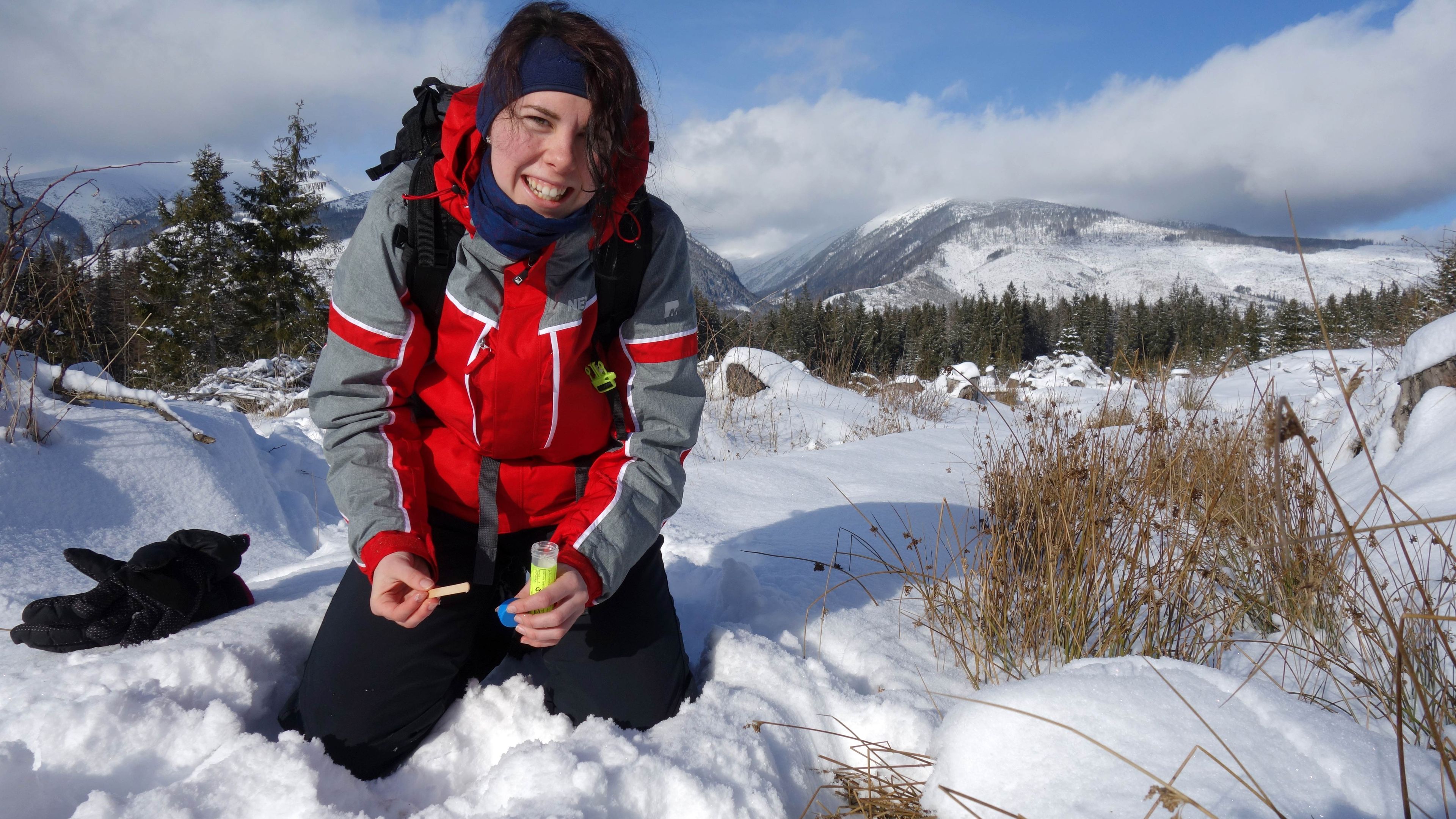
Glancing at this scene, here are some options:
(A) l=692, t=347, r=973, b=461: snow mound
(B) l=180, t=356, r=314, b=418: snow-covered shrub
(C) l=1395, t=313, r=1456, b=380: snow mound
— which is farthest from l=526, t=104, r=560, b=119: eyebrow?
(B) l=180, t=356, r=314, b=418: snow-covered shrub

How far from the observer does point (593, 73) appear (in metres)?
1.38

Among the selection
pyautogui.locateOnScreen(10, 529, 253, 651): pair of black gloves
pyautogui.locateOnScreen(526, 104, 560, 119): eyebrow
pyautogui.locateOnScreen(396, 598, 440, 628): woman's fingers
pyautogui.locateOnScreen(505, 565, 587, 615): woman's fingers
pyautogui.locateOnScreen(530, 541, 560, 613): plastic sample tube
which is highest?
pyautogui.locateOnScreen(526, 104, 560, 119): eyebrow

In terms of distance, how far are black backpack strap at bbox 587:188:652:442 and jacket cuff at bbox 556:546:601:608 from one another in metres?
0.38

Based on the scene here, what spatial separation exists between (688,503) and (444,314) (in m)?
1.79

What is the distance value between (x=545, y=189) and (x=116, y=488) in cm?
254

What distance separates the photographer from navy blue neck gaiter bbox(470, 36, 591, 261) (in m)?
1.37

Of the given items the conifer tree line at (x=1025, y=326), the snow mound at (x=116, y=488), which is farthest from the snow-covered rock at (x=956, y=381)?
the conifer tree line at (x=1025, y=326)

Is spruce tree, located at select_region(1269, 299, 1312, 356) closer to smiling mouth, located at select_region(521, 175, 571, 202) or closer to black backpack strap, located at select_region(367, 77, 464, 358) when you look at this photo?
smiling mouth, located at select_region(521, 175, 571, 202)

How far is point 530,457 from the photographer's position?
1.69 metres

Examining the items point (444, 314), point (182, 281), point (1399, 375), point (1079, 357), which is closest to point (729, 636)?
point (444, 314)

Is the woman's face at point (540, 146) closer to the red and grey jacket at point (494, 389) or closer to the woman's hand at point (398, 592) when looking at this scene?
the red and grey jacket at point (494, 389)

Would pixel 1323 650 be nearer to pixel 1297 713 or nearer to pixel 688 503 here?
pixel 1297 713

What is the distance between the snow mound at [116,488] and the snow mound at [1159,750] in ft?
8.07

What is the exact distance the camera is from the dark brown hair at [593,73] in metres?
1.38
